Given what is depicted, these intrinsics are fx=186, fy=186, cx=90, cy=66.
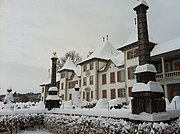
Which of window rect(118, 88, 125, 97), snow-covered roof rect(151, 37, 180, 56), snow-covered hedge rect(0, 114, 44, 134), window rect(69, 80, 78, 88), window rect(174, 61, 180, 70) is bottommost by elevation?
snow-covered hedge rect(0, 114, 44, 134)

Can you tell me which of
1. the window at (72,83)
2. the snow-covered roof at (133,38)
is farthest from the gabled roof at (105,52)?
the snow-covered roof at (133,38)

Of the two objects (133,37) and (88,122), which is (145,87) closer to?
(88,122)

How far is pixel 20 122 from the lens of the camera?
1097 cm

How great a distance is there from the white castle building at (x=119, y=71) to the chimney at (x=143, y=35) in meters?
12.0

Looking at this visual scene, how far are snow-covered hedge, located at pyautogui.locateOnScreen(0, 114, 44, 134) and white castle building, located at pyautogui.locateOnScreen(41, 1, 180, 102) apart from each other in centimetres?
1412

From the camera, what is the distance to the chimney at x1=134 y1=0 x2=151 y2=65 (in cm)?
745

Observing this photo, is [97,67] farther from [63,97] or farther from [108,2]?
[108,2]

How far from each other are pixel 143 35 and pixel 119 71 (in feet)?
61.9

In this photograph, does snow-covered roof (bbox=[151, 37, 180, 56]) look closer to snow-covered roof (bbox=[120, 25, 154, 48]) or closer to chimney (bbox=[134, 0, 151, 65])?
snow-covered roof (bbox=[120, 25, 154, 48])

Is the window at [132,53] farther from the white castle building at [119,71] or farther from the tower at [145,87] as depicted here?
the tower at [145,87]

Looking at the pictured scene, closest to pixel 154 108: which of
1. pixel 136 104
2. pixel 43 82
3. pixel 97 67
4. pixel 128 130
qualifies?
pixel 136 104

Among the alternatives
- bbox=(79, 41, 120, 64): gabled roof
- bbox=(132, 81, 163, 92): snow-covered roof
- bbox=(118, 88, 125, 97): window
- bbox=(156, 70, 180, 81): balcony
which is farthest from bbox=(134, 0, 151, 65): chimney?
bbox=(79, 41, 120, 64): gabled roof

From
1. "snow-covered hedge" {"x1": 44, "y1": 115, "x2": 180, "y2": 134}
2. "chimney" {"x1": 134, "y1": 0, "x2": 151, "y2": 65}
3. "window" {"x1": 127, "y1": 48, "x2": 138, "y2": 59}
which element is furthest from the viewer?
"window" {"x1": 127, "y1": 48, "x2": 138, "y2": 59}

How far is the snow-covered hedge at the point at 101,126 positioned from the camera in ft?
18.1
